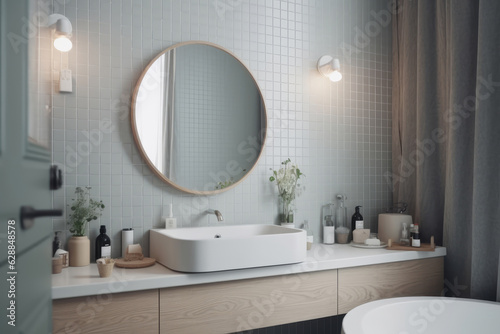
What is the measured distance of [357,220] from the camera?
2533 millimetres

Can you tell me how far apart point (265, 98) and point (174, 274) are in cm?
119

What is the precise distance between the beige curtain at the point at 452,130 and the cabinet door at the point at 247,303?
812 millimetres

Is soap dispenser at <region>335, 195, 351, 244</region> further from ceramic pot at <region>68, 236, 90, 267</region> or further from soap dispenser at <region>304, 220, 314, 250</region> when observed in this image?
ceramic pot at <region>68, 236, 90, 267</region>

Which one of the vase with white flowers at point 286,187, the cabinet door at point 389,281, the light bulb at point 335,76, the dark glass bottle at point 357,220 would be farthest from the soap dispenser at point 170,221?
the light bulb at point 335,76

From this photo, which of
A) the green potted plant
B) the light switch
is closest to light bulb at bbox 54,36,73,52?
the light switch

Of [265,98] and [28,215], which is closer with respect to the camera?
[28,215]

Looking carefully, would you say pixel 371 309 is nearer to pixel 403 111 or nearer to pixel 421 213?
pixel 421 213

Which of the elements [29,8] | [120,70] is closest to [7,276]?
[29,8]

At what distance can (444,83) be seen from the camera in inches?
96.7

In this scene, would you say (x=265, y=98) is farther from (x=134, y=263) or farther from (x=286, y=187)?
(x=134, y=263)

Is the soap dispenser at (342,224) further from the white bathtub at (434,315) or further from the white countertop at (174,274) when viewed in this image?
the white bathtub at (434,315)

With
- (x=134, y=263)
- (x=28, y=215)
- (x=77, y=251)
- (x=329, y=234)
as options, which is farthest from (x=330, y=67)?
(x=28, y=215)

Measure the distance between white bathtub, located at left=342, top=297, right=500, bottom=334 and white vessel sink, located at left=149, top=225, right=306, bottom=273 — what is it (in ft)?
1.34

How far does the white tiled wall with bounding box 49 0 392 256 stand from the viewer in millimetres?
1928
